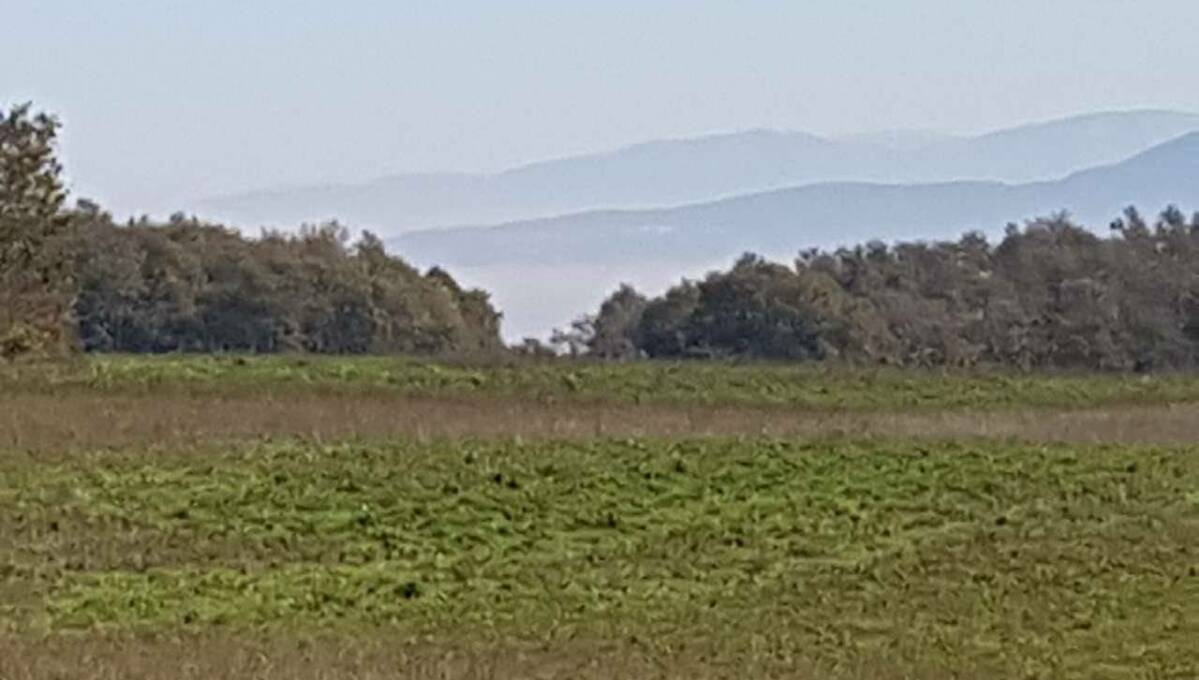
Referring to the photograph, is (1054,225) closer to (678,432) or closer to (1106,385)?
(1106,385)

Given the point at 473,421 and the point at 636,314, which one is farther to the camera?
the point at 636,314

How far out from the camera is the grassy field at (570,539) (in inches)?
509

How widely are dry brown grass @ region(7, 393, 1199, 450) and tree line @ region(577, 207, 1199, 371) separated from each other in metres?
22.2

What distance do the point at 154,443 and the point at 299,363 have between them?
32.2 feet

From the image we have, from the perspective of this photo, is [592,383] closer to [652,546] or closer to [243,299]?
[652,546]

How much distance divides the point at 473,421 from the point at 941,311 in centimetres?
3417

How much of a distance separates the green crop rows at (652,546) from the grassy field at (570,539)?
47mm

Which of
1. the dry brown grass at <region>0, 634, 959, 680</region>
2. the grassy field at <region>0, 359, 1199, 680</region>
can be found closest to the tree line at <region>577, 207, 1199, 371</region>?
the grassy field at <region>0, 359, 1199, 680</region>

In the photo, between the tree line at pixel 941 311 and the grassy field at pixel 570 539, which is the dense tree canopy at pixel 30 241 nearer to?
the grassy field at pixel 570 539

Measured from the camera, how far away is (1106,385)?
35.4 m

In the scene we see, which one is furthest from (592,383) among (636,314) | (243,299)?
(636,314)

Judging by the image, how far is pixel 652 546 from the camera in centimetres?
1792

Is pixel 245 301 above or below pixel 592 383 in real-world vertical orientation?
above

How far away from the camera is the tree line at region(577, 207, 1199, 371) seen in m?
55.4
